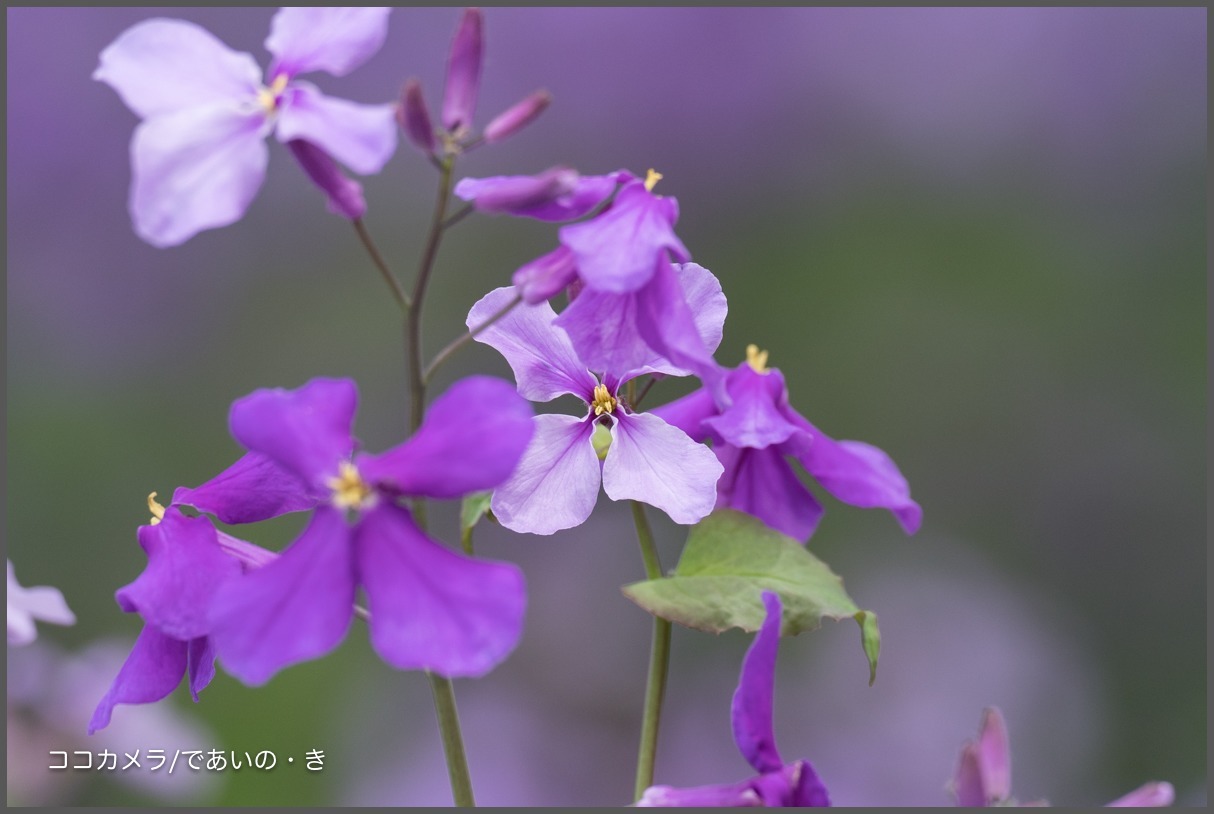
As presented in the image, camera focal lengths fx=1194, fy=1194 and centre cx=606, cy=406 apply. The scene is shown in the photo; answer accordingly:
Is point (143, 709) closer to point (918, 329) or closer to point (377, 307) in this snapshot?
point (377, 307)

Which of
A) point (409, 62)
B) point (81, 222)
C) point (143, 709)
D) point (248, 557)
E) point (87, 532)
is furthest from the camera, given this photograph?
point (409, 62)

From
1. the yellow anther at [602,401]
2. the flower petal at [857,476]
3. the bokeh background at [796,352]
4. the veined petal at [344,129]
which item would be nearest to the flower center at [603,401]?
the yellow anther at [602,401]

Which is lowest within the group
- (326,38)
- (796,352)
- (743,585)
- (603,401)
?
(743,585)

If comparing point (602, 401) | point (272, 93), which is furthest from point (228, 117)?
point (602, 401)

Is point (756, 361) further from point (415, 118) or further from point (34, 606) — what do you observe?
point (34, 606)

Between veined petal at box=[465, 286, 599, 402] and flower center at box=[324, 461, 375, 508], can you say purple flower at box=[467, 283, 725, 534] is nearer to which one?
veined petal at box=[465, 286, 599, 402]

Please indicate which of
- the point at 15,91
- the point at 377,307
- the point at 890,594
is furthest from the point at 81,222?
the point at 890,594
